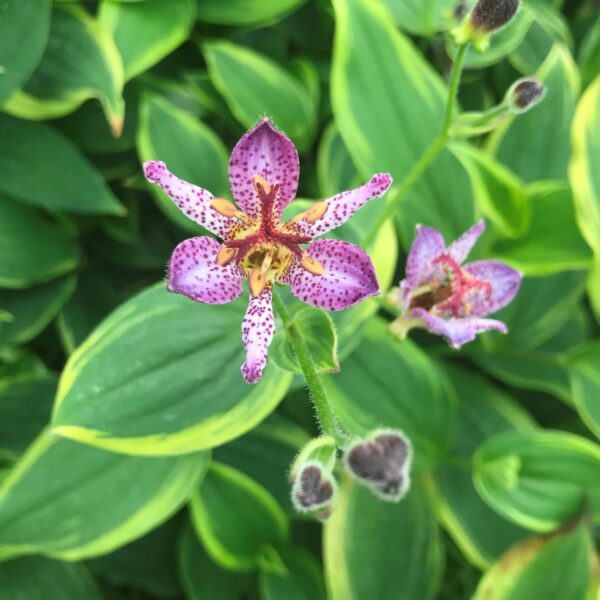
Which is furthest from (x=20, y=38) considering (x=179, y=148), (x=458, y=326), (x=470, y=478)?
(x=470, y=478)

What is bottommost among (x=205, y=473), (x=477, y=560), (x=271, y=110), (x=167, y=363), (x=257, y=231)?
(x=477, y=560)

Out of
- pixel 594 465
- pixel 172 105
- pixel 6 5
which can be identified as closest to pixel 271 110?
pixel 172 105

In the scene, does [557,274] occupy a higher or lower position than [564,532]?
higher

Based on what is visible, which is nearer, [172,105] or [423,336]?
[172,105]

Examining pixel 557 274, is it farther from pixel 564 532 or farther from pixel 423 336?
pixel 564 532

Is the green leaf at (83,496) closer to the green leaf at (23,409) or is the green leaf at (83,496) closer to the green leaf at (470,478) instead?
A: the green leaf at (23,409)

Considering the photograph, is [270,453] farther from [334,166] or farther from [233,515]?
[334,166]
